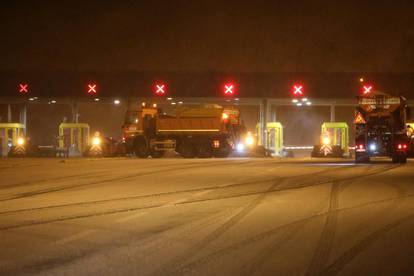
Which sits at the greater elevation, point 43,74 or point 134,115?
point 43,74

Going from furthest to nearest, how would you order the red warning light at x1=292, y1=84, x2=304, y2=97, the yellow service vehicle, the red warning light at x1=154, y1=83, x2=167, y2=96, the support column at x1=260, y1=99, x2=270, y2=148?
the support column at x1=260, y1=99, x2=270, y2=148 < the red warning light at x1=154, y1=83, x2=167, y2=96 < the red warning light at x1=292, y1=84, x2=304, y2=97 < the yellow service vehicle

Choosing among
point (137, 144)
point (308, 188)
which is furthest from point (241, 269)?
point (137, 144)

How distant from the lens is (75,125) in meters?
52.8

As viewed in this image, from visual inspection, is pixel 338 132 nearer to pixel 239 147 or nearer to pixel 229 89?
pixel 229 89

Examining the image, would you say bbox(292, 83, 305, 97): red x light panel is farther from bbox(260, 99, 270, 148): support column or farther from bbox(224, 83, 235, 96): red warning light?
bbox(224, 83, 235, 96): red warning light

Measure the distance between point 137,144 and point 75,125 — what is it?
1007 centimetres

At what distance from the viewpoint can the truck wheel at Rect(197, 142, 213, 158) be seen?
42500 mm

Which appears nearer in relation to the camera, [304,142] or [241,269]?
[241,269]

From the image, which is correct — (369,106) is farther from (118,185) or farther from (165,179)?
(118,185)

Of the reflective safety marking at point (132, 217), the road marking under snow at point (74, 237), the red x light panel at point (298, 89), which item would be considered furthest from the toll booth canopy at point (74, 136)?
the road marking under snow at point (74, 237)

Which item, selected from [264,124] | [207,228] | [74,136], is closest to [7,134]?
[74,136]

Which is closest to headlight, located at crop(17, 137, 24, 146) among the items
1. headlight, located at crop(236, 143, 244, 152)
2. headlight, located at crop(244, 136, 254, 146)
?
headlight, located at crop(236, 143, 244, 152)

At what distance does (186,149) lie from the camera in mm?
42844

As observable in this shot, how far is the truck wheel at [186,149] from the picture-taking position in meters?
42.7
